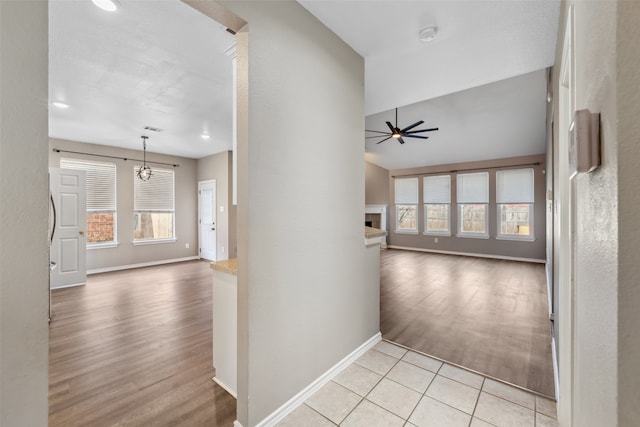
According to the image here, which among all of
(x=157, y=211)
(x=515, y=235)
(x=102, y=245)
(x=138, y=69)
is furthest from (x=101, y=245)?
(x=515, y=235)

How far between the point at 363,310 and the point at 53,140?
21.0 ft

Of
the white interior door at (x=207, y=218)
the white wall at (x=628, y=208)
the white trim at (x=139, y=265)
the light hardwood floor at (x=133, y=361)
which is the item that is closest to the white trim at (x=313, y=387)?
the light hardwood floor at (x=133, y=361)

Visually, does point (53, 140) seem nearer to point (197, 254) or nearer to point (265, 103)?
point (197, 254)

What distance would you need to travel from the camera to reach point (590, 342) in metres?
0.67

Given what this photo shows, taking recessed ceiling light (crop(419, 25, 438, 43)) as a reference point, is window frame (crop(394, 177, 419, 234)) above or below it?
below

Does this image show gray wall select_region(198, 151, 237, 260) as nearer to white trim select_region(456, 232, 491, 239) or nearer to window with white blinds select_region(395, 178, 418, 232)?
window with white blinds select_region(395, 178, 418, 232)

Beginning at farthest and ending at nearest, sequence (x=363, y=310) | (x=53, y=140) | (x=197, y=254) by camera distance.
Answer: (x=197, y=254), (x=53, y=140), (x=363, y=310)

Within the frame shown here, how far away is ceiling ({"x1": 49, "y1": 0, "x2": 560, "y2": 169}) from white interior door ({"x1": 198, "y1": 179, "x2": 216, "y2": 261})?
7.48ft

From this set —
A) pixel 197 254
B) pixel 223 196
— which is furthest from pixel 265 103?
pixel 197 254

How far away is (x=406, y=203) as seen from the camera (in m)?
8.79

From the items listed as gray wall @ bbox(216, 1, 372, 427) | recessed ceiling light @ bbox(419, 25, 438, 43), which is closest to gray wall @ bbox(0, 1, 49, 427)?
gray wall @ bbox(216, 1, 372, 427)

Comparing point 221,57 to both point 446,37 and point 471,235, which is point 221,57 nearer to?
point 446,37

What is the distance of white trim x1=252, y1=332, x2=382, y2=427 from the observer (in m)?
1.65

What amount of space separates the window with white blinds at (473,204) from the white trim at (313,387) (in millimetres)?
6308
